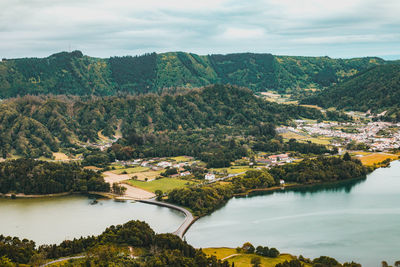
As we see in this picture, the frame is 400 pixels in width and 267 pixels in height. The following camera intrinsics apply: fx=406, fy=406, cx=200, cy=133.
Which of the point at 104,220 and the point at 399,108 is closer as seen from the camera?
the point at 104,220

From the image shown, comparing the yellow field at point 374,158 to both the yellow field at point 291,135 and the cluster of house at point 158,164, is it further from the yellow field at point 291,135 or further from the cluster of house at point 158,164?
the cluster of house at point 158,164

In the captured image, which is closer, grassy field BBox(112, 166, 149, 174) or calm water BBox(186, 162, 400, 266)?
calm water BBox(186, 162, 400, 266)

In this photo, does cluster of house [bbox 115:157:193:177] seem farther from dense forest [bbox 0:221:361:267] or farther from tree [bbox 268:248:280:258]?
tree [bbox 268:248:280:258]

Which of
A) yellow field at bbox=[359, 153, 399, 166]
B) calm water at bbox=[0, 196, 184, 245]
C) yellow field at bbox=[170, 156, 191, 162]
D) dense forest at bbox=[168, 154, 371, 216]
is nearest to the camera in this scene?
calm water at bbox=[0, 196, 184, 245]

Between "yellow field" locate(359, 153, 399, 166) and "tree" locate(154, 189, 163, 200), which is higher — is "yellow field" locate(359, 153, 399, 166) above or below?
above

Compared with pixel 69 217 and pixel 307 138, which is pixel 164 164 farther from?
pixel 307 138

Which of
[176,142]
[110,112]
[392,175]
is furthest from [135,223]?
[110,112]

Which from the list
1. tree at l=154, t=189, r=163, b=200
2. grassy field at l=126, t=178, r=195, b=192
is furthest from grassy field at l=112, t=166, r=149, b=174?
tree at l=154, t=189, r=163, b=200

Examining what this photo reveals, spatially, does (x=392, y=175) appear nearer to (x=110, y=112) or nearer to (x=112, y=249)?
(x=112, y=249)
